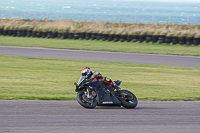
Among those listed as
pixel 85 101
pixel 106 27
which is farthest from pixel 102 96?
pixel 106 27

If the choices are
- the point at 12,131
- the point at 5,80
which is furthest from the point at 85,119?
the point at 5,80

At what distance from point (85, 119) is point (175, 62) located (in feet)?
50.2

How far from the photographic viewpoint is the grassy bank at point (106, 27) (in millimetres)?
36759

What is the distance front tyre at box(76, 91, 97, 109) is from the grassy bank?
26734mm

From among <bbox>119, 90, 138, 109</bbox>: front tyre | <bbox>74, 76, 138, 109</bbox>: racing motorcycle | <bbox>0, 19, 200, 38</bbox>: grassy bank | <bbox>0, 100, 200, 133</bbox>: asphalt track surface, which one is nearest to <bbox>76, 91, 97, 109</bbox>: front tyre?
<bbox>74, 76, 138, 109</bbox>: racing motorcycle

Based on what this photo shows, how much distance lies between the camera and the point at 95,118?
751 cm

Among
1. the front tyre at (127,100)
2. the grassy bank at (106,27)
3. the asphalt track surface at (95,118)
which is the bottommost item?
the asphalt track surface at (95,118)

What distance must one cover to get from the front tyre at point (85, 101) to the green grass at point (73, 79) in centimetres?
183

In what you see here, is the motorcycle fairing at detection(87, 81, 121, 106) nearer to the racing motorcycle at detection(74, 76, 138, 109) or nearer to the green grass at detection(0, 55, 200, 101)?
the racing motorcycle at detection(74, 76, 138, 109)

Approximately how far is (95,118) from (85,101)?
41.5 inches

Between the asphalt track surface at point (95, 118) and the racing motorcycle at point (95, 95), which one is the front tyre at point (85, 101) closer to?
the racing motorcycle at point (95, 95)

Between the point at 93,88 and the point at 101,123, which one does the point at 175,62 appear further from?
the point at 101,123

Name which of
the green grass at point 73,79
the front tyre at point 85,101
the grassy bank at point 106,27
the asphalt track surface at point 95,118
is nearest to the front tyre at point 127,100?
the asphalt track surface at point 95,118

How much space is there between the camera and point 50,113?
7828mm
